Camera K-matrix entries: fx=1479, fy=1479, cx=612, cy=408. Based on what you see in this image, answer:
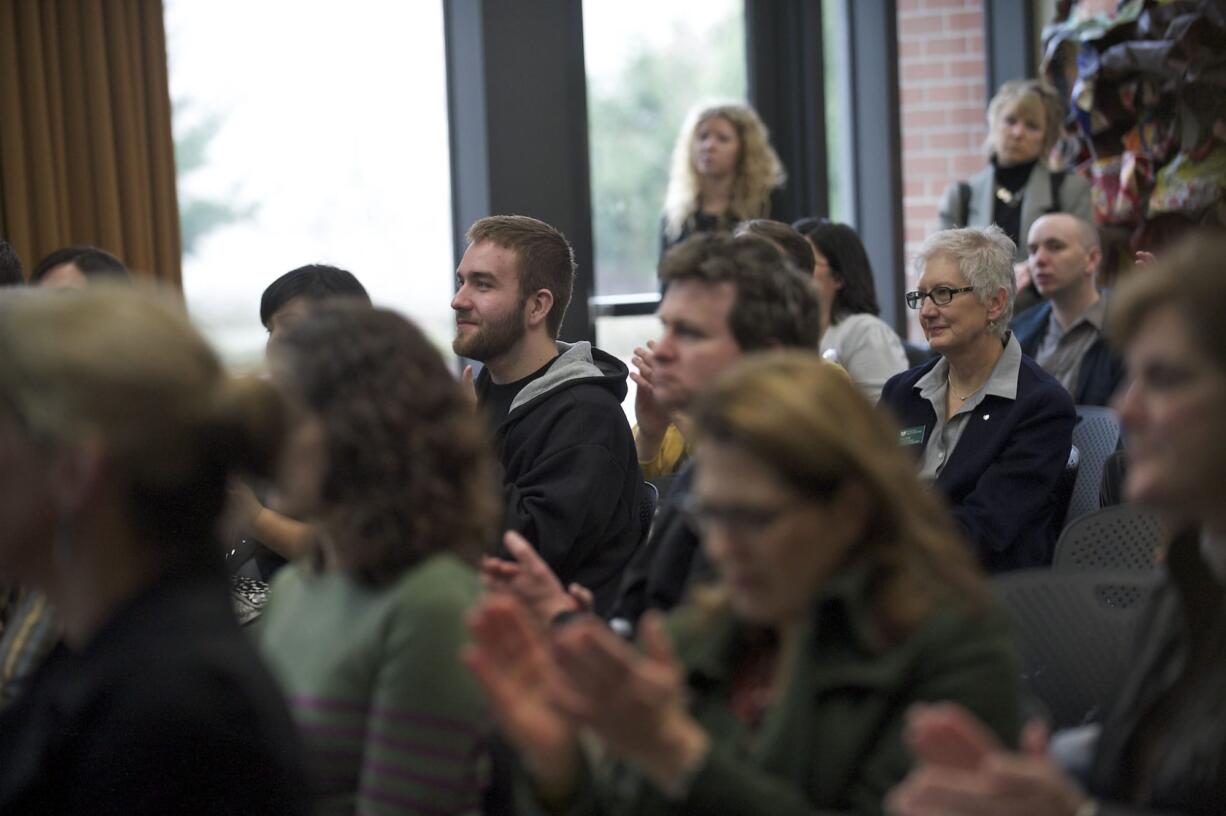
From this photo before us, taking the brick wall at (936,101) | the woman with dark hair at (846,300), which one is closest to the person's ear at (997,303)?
the woman with dark hair at (846,300)

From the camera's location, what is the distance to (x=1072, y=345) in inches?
187

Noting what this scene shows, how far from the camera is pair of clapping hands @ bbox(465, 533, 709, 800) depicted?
121 cm

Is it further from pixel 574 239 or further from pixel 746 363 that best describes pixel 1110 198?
pixel 746 363

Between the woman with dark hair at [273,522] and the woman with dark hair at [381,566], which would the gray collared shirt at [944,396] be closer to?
the woman with dark hair at [273,522]

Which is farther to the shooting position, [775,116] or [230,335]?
[775,116]

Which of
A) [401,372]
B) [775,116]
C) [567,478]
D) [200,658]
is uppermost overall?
[775,116]

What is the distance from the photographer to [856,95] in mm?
6859

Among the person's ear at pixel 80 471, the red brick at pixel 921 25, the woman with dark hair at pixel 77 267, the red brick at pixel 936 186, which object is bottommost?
the person's ear at pixel 80 471

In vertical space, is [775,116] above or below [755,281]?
above

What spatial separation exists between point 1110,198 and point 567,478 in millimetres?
3965

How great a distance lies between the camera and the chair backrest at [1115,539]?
271 cm

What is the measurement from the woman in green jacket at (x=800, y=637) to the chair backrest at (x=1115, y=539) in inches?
56.1

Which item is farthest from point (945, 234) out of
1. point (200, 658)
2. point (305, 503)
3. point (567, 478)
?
point (200, 658)

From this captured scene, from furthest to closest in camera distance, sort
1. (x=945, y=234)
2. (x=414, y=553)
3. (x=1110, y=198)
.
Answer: (x=1110, y=198) → (x=945, y=234) → (x=414, y=553)
